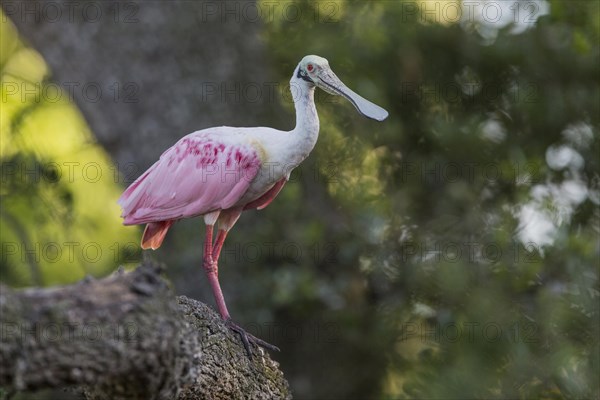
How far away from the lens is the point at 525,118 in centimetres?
974

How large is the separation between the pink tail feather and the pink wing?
18cm

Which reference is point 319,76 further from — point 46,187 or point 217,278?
point 46,187

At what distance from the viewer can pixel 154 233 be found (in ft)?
20.0

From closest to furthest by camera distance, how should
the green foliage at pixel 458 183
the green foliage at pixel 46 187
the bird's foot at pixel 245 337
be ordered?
1. the bird's foot at pixel 245 337
2. the green foliage at pixel 458 183
3. the green foliage at pixel 46 187

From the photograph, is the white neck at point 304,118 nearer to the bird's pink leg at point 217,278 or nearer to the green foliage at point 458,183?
→ the bird's pink leg at point 217,278

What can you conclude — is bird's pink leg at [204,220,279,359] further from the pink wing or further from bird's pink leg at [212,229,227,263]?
the pink wing

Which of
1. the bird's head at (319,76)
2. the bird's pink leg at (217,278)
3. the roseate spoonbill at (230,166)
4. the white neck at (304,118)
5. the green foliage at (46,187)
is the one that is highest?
the bird's head at (319,76)

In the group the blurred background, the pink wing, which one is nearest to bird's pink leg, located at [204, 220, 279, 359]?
the pink wing

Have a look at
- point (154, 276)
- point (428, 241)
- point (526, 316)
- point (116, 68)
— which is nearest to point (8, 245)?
point (116, 68)

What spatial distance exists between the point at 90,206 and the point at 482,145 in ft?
18.8

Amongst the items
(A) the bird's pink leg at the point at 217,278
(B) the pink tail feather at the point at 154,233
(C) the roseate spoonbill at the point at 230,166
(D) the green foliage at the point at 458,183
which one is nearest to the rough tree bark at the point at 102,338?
(A) the bird's pink leg at the point at 217,278

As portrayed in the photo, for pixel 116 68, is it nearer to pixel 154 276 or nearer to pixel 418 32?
pixel 418 32

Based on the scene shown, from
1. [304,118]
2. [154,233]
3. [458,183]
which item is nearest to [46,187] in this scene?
[458,183]

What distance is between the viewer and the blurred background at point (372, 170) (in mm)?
8953
